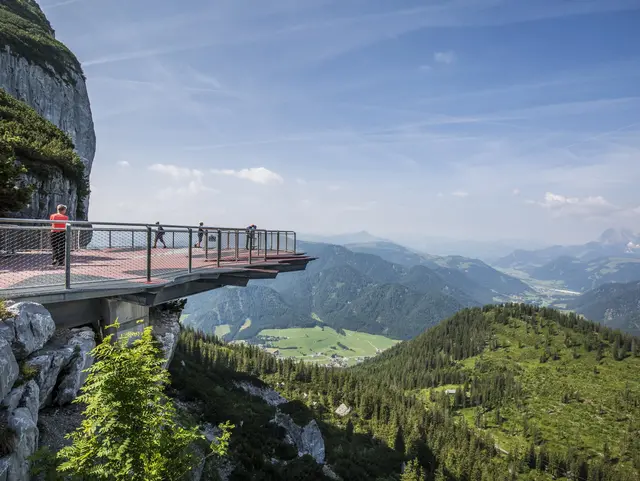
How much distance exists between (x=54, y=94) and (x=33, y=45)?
348 inches

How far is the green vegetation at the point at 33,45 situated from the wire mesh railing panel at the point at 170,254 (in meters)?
64.1

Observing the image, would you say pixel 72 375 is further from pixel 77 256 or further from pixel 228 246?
pixel 228 246

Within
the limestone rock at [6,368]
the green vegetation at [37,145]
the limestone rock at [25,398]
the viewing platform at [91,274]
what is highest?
the green vegetation at [37,145]

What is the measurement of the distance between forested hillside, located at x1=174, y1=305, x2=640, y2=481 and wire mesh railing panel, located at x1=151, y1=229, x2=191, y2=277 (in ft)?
141

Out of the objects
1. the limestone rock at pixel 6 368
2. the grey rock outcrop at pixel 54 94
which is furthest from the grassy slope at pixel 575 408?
the limestone rock at pixel 6 368

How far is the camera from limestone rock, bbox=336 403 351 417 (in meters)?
110

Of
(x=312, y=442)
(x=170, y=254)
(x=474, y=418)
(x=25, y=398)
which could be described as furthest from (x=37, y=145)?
(x=474, y=418)

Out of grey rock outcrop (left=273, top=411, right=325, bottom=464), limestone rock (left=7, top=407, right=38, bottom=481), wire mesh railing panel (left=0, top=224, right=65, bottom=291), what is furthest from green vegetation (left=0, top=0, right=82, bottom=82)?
limestone rock (left=7, top=407, right=38, bottom=481)

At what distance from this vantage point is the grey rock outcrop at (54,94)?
5944 centimetres

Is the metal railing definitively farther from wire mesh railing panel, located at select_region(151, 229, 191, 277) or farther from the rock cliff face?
the rock cliff face

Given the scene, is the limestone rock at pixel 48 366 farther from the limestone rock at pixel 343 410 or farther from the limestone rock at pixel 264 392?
the limestone rock at pixel 343 410

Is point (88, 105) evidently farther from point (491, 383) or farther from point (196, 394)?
point (491, 383)

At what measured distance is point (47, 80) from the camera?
65938mm

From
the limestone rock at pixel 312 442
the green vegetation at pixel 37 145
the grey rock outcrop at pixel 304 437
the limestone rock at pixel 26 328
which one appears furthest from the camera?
the limestone rock at pixel 312 442
